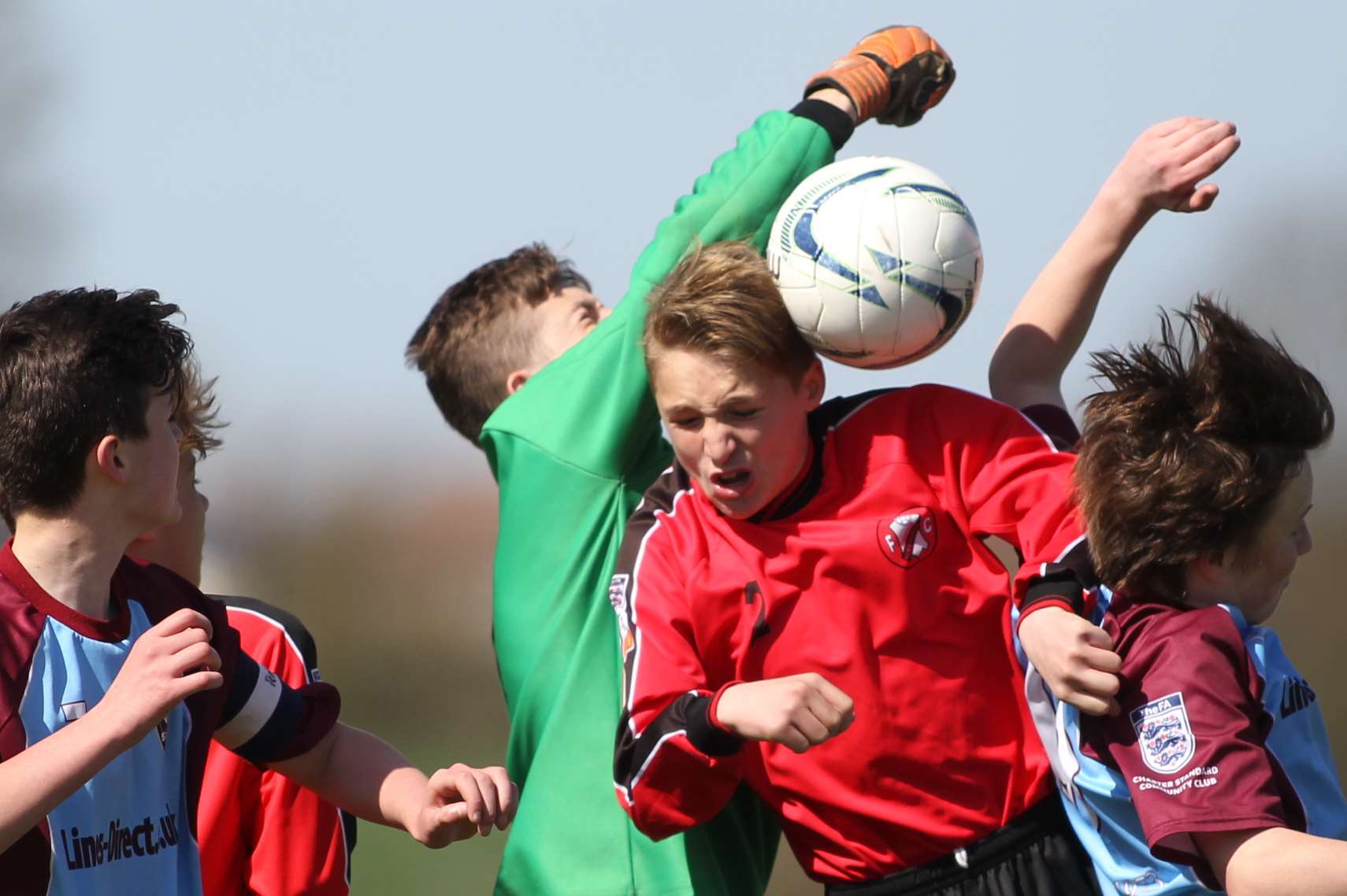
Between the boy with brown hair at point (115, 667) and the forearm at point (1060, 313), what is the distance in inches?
61.0

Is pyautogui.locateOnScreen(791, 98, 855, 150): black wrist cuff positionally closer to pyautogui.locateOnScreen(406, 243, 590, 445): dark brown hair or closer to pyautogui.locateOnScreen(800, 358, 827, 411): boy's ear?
pyautogui.locateOnScreen(800, 358, 827, 411): boy's ear

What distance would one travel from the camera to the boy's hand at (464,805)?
3.28 meters

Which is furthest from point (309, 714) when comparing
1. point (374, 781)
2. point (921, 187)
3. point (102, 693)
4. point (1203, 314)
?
point (1203, 314)

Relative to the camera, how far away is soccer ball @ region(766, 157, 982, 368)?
3541 millimetres

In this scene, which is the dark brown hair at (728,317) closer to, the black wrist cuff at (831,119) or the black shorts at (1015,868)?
the black wrist cuff at (831,119)

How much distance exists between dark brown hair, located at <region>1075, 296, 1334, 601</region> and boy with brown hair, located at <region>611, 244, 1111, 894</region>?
153 millimetres

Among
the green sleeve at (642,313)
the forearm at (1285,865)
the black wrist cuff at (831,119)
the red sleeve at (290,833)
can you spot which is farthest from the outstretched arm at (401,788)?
the black wrist cuff at (831,119)

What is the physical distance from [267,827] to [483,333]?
62.6 inches

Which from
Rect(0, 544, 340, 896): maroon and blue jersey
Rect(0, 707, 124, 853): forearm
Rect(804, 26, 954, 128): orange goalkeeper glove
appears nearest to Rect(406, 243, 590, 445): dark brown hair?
Rect(804, 26, 954, 128): orange goalkeeper glove

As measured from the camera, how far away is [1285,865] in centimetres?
284

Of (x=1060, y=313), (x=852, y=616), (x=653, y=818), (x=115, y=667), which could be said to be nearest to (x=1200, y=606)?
(x=852, y=616)

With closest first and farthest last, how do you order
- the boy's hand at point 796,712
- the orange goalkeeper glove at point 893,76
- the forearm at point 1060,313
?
the boy's hand at point 796,712
the forearm at point 1060,313
the orange goalkeeper glove at point 893,76

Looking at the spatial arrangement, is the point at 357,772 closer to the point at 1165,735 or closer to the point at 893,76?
the point at 1165,735

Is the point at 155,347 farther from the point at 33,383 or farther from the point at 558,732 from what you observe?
the point at 558,732
